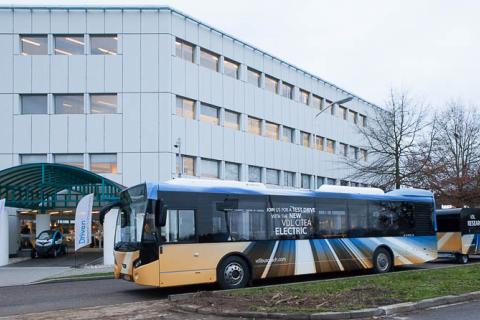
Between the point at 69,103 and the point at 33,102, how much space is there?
6.94ft

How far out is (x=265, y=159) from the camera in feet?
128

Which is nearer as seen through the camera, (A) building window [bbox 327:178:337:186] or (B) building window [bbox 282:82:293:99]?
(B) building window [bbox 282:82:293:99]

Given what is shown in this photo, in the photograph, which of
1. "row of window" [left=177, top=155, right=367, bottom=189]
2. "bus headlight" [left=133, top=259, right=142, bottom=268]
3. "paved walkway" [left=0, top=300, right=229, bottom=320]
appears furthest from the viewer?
"row of window" [left=177, top=155, right=367, bottom=189]

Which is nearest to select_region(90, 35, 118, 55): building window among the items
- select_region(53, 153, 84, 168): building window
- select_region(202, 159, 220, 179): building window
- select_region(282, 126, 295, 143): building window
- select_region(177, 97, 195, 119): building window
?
select_region(177, 97, 195, 119): building window

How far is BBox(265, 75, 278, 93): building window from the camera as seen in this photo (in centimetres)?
4044

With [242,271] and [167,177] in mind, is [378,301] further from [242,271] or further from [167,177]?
[167,177]

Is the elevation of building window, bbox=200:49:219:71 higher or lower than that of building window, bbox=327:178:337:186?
higher

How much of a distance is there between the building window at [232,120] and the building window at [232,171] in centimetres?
255

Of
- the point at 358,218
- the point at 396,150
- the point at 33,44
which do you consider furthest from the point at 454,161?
the point at 33,44

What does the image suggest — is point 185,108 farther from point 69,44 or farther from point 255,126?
point 69,44

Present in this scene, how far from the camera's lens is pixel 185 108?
33.3 m

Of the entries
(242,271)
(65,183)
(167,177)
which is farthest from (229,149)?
(242,271)

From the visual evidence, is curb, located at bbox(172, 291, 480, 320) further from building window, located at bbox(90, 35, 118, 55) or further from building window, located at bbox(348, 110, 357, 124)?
building window, located at bbox(348, 110, 357, 124)

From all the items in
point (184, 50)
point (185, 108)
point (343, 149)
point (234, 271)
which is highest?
point (184, 50)
